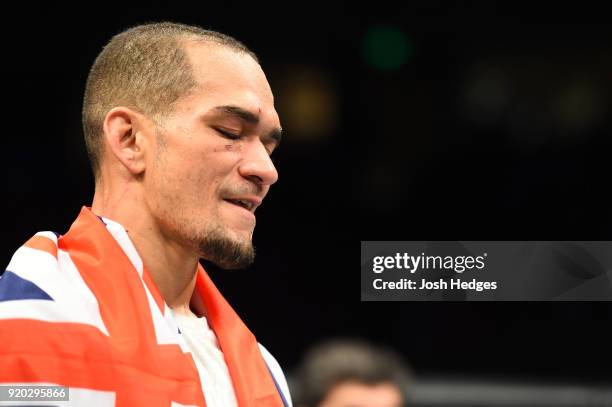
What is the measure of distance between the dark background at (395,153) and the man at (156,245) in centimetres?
155

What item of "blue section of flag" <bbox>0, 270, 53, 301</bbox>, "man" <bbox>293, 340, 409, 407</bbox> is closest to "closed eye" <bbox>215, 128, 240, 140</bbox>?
"blue section of flag" <bbox>0, 270, 53, 301</bbox>

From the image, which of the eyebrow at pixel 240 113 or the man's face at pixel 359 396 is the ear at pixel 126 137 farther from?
the man's face at pixel 359 396

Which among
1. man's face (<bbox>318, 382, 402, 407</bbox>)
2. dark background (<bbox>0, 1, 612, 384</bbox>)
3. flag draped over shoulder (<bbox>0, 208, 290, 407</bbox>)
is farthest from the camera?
dark background (<bbox>0, 1, 612, 384</bbox>)

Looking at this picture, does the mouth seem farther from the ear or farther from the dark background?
the dark background

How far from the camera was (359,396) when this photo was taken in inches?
61.3

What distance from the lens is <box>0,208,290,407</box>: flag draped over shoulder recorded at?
1.01 metres

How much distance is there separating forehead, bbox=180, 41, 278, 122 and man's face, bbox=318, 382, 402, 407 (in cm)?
51

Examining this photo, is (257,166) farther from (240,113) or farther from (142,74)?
(142,74)

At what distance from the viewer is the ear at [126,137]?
124 centimetres

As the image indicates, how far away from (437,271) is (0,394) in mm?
1211

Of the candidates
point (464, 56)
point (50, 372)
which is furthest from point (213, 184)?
point (464, 56)

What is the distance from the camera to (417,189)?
3.11 meters

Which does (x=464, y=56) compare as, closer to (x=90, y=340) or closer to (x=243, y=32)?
(x=243, y=32)

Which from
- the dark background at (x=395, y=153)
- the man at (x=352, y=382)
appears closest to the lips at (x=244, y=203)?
the man at (x=352, y=382)
